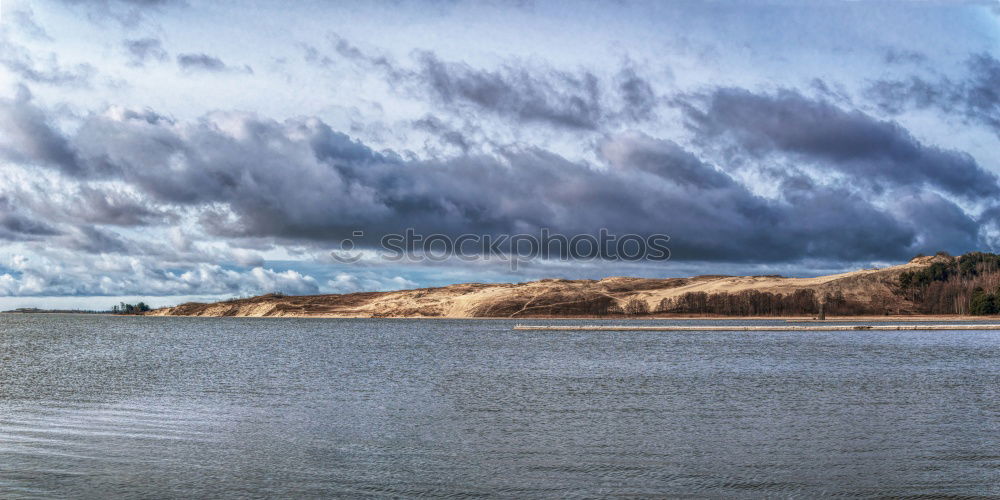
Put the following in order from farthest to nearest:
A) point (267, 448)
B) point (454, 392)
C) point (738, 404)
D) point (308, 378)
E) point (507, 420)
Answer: point (308, 378)
point (454, 392)
point (738, 404)
point (507, 420)
point (267, 448)

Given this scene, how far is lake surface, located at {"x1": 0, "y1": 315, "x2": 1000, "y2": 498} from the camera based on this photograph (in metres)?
22.0

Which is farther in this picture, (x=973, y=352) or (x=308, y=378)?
(x=973, y=352)

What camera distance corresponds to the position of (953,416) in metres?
34.7

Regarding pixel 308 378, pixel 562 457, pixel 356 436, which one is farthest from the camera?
pixel 308 378

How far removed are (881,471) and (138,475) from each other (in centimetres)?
2105

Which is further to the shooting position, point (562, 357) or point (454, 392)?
point (562, 357)

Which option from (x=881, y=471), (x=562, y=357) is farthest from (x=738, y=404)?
(x=562, y=357)

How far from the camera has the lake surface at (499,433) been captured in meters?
22.0

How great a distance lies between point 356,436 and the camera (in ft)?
97.8

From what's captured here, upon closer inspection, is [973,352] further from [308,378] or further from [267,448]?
[267,448]

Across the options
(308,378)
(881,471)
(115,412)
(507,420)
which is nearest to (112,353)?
(308,378)

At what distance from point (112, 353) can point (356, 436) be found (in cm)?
6935

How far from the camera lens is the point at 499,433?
3067cm

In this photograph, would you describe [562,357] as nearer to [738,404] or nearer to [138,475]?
[738,404]
